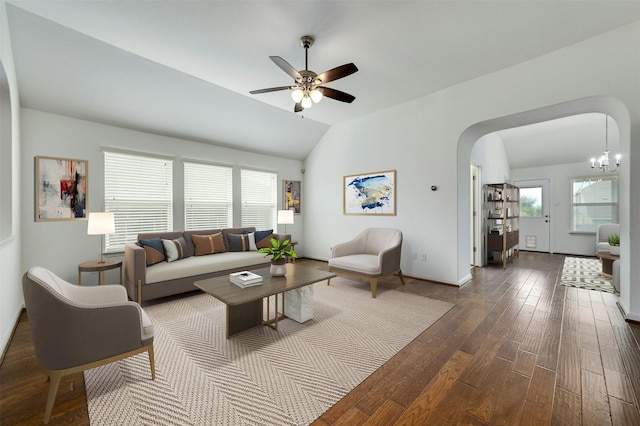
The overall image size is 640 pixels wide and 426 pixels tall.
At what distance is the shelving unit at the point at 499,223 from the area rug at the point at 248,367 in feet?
11.3

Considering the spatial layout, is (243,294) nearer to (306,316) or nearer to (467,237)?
(306,316)

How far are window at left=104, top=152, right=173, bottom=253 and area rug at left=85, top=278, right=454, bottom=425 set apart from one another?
1563 mm

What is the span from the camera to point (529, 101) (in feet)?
11.1

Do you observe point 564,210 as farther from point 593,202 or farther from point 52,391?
point 52,391

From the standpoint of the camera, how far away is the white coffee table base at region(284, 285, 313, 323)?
2889 mm

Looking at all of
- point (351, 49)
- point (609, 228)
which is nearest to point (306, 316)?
point (351, 49)

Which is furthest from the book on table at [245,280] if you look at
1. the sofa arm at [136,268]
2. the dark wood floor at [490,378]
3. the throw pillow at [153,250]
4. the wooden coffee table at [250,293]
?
the throw pillow at [153,250]

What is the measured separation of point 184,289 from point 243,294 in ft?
5.87

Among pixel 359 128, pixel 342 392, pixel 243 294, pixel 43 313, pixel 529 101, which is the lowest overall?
pixel 342 392

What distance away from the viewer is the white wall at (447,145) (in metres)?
2.85

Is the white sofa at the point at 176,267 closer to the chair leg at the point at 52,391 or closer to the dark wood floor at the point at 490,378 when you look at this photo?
the dark wood floor at the point at 490,378

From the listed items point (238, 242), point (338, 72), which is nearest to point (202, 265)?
point (238, 242)

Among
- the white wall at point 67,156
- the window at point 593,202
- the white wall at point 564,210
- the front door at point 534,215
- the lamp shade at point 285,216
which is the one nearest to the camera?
the white wall at point 67,156

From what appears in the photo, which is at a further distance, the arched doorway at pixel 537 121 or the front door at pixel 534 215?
the front door at pixel 534 215
